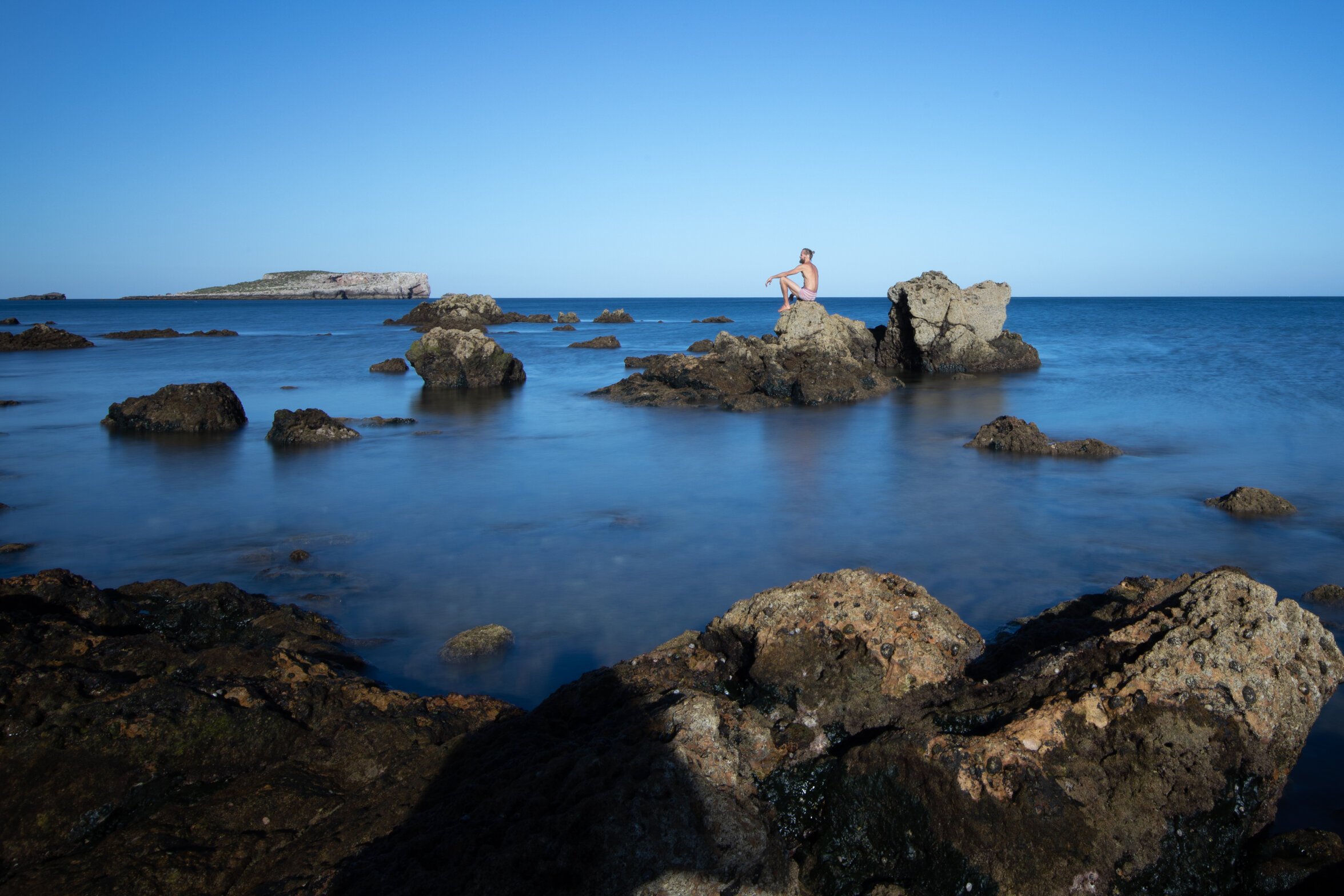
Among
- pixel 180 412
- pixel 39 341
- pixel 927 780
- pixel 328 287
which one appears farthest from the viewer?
pixel 328 287

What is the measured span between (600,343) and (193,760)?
31.3 m

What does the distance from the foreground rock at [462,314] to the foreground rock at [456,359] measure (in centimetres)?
2122

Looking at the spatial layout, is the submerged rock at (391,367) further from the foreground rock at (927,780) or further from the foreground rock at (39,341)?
the foreground rock at (927,780)

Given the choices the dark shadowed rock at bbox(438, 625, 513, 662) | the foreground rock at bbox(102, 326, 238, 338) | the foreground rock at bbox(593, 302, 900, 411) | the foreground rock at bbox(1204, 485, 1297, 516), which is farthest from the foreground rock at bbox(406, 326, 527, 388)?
the foreground rock at bbox(102, 326, 238, 338)

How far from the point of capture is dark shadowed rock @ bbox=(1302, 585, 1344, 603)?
5250 millimetres

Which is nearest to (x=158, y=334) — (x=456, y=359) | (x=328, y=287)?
(x=456, y=359)

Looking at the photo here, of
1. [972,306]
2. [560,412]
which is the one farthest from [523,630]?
[972,306]

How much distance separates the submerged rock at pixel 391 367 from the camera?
22797 millimetres

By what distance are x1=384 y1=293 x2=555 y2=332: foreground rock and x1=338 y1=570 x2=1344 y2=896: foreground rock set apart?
38.6 metres

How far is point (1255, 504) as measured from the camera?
7.57m

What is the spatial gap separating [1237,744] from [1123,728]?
0.33m

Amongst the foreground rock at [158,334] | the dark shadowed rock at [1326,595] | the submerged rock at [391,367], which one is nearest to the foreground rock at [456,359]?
the submerged rock at [391,367]

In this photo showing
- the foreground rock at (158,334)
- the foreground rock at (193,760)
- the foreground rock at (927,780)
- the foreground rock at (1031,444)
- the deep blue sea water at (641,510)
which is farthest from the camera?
the foreground rock at (158,334)

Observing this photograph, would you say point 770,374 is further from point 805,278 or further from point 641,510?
point 641,510
